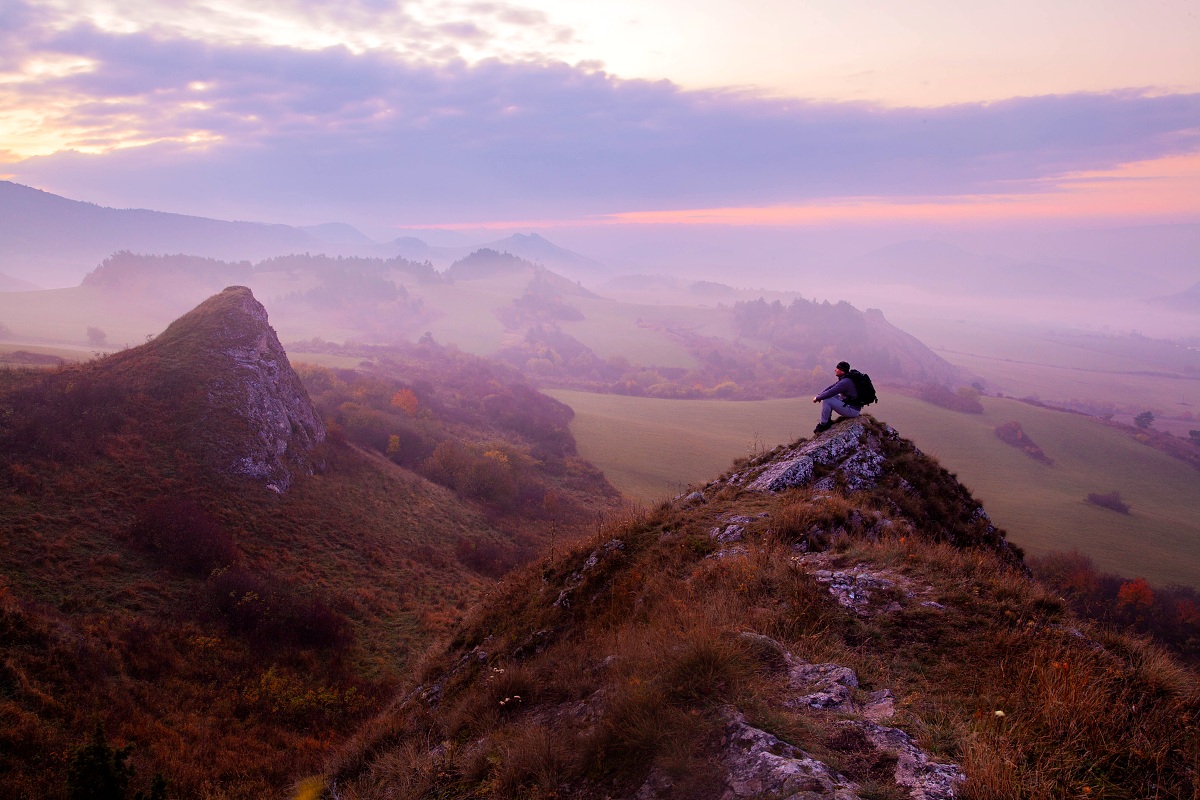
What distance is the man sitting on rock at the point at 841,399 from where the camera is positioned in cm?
1412

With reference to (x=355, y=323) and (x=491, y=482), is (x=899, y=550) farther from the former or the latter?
(x=355, y=323)

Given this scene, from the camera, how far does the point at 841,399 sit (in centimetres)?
1441

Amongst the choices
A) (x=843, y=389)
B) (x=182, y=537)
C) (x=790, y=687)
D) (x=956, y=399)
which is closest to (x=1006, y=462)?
(x=956, y=399)

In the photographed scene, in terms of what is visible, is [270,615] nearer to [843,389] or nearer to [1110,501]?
[843,389]

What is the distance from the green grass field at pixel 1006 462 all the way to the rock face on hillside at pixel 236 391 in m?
24.4

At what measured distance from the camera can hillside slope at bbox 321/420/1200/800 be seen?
167 inches

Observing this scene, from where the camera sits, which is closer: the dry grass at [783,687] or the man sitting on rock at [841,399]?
the dry grass at [783,687]

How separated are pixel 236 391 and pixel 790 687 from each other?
33.4m

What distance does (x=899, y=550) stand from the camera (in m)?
8.65

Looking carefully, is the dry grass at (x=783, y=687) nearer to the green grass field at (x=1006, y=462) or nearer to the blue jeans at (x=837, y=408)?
the blue jeans at (x=837, y=408)

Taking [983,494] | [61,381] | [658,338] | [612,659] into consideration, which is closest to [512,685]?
[612,659]

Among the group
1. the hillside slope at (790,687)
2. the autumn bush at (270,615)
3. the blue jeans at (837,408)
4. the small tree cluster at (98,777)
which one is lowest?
the autumn bush at (270,615)

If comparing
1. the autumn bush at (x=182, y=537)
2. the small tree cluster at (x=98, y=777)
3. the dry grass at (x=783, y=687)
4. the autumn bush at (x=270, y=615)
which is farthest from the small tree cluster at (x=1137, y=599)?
the autumn bush at (x=182, y=537)

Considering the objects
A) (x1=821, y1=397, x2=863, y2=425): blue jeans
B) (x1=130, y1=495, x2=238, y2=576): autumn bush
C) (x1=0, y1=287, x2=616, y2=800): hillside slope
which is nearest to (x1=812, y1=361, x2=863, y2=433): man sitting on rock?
(x1=821, y1=397, x2=863, y2=425): blue jeans
